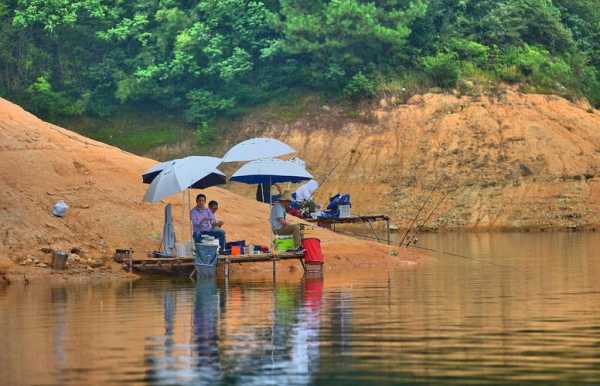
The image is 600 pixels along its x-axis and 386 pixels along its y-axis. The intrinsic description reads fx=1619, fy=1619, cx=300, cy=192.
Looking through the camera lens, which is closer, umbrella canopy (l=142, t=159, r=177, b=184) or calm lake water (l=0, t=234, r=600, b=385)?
calm lake water (l=0, t=234, r=600, b=385)

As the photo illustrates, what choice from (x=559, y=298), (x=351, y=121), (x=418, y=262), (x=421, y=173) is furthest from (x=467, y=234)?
(x=559, y=298)

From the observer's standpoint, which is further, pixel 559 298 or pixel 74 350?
pixel 559 298

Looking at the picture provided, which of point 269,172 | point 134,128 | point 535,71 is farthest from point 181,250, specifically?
point 134,128

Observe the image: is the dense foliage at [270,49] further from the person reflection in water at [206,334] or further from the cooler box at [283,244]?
the person reflection in water at [206,334]

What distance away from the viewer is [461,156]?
73.8m

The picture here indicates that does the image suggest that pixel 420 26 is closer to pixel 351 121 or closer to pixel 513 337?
pixel 351 121

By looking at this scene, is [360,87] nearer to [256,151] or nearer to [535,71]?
[535,71]

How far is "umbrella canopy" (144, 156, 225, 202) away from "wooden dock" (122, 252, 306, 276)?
4.94ft

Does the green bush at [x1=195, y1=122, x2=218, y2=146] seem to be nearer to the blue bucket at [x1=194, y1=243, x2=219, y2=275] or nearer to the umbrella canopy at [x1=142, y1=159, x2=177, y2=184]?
the umbrella canopy at [x1=142, y1=159, x2=177, y2=184]

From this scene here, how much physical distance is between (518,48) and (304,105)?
10820 mm

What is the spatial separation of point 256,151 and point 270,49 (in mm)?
40624

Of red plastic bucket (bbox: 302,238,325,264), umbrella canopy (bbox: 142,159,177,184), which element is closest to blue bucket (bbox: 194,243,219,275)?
red plastic bucket (bbox: 302,238,325,264)

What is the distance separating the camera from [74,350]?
21453 millimetres

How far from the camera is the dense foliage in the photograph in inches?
3044
